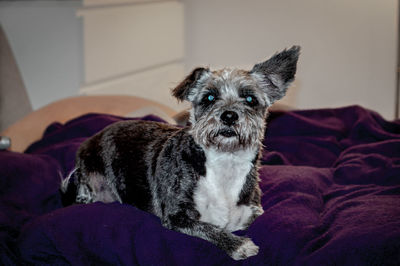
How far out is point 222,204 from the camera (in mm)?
2551

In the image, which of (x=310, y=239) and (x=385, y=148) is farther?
(x=385, y=148)

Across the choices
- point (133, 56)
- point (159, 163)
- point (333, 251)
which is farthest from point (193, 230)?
point (133, 56)

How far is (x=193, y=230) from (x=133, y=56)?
3.25 m

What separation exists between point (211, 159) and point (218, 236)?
40 centimetres

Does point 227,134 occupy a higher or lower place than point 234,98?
lower

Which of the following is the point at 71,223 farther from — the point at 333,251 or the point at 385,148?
the point at 385,148

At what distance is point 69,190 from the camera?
3.11 metres

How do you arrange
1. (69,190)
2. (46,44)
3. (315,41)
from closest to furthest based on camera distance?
(69,190) < (46,44) < (315,41)

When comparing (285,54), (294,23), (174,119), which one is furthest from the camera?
(294,23)

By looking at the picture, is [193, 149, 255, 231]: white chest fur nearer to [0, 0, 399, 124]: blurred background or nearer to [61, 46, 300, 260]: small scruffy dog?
[61, 46, 300, 260]: small scruffy dog

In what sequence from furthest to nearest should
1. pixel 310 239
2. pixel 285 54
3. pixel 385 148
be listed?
pixel 385 148 → pixel 285 54 → pixel 310 239

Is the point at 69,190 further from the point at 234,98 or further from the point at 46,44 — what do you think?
the point at 46,44

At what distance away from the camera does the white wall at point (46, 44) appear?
4.37m

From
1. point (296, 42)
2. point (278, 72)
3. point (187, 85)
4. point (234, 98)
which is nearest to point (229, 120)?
point (234, 98)
